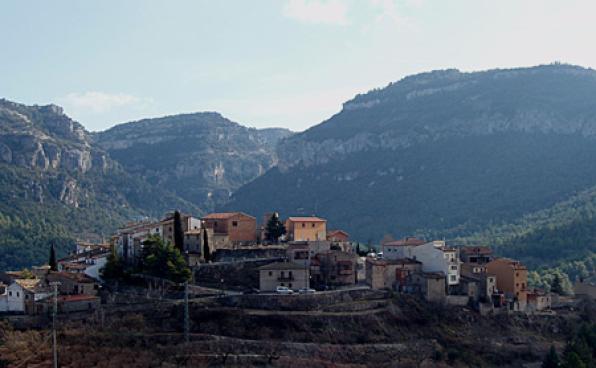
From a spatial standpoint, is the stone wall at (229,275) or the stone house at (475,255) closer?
the stone wall at (229,275)

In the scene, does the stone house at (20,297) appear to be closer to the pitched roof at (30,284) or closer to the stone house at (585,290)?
the pitched roof at (30,284)

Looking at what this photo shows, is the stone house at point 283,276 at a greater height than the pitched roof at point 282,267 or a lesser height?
lesser

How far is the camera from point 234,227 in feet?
275

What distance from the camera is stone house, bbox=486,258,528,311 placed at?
76.9 metres

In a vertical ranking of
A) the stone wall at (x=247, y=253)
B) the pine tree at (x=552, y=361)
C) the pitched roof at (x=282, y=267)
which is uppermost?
the stone wall at (x=247, y=253)

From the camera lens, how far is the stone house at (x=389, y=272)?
7431 cm

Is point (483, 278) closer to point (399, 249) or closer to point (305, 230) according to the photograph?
point (399, 249)

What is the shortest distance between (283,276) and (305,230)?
15222mm

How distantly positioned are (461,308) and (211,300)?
74.3ft

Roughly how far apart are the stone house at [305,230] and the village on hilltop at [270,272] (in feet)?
6.64

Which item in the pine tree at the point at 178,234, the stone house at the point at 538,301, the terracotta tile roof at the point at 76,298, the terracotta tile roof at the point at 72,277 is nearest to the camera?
the terracotta tile roof at the point at 76,298

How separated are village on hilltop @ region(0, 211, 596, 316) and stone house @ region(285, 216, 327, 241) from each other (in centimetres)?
202

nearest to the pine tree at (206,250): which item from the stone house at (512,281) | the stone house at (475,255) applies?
the stone house at (475,255)

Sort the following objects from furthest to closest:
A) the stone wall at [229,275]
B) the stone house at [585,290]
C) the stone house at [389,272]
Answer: the stone house at [585,290]
the stone house at [389,272]
the stone wall at [229,275]
